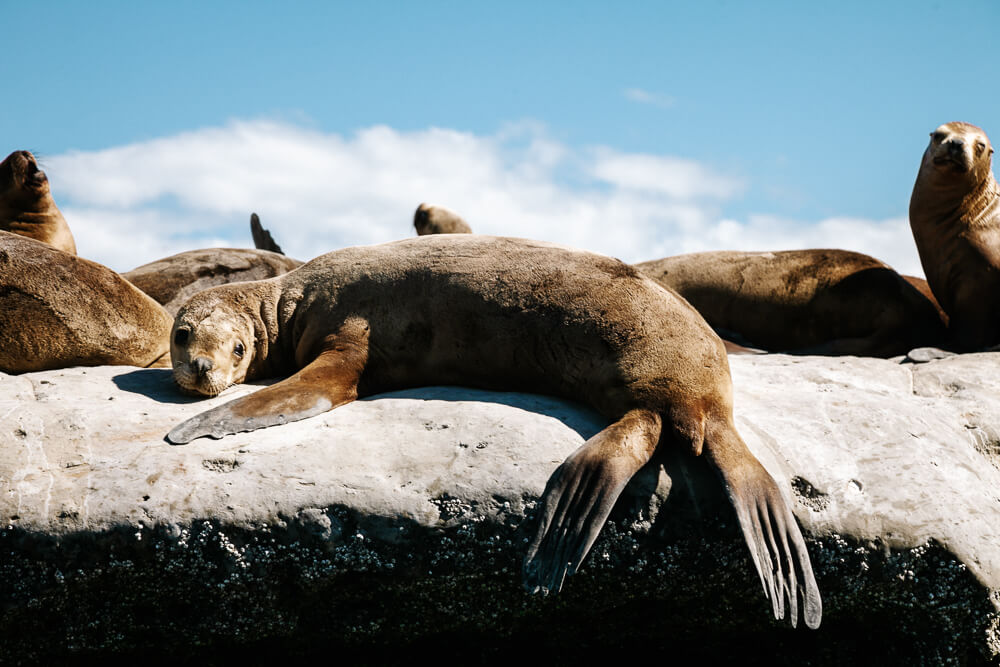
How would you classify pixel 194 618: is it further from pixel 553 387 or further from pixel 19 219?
pixel 19 219

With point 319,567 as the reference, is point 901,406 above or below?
above

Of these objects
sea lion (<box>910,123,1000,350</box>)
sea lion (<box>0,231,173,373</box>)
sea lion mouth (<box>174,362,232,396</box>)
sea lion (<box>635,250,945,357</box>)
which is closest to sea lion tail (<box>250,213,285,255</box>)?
sea lion (<box>635,250,945,357</box>)

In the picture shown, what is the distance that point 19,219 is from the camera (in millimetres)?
8516

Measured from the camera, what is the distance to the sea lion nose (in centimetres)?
470

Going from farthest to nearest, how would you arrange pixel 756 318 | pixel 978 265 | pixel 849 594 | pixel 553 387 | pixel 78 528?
pixel 756 318
pixel 978 265
pixel 553 387
pixel 849 594
pixel 78 528

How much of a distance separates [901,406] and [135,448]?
362cm

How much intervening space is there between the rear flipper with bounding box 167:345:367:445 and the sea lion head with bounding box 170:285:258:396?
43cm

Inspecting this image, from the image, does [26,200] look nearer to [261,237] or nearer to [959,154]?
[261,237]

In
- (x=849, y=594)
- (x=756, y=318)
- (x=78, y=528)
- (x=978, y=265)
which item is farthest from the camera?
(x=756, y=318)

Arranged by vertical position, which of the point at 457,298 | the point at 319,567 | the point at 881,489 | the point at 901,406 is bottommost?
the point at 319,567

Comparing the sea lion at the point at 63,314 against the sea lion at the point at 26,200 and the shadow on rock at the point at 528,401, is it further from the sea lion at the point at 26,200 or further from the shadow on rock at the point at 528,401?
the sea lion at the point at 26,200

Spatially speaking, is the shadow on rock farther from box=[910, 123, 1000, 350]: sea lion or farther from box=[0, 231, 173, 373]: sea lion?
box=[910, 123, 1000, 350]: sea lion

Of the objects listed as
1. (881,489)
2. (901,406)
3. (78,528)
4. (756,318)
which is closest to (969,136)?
(756,318)

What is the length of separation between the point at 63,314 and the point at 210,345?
0.97 metres
